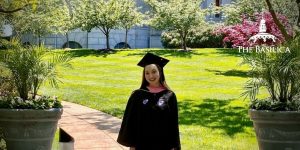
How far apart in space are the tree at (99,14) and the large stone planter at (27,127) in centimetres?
2413

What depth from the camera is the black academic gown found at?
210 inches

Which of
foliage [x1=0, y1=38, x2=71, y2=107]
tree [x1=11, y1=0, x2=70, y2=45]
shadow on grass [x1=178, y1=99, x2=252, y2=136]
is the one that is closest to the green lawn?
shadow on grass [x1=178, y1=99, x2=252, y2=136]

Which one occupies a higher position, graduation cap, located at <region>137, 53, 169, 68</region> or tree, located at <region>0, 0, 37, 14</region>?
tree, located at <region>0, 0, 37, 14</region>

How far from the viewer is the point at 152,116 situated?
209 inches

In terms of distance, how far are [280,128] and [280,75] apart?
0.72 m

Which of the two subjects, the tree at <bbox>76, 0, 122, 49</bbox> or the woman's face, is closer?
the woman's face

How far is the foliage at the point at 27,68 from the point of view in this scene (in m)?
7.33

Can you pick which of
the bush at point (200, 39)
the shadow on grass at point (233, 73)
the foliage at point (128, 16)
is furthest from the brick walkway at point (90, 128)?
the bush at point (200, 39)

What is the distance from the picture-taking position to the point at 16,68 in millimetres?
7324

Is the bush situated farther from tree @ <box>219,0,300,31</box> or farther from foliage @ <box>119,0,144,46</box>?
foliage @ <box>119,0,144,46</box>

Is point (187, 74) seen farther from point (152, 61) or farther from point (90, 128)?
point (152, 61)

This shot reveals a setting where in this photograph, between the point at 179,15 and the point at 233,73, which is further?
the point at 179,15

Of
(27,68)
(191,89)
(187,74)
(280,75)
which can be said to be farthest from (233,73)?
(27,68)

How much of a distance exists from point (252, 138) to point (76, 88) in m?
9.08
